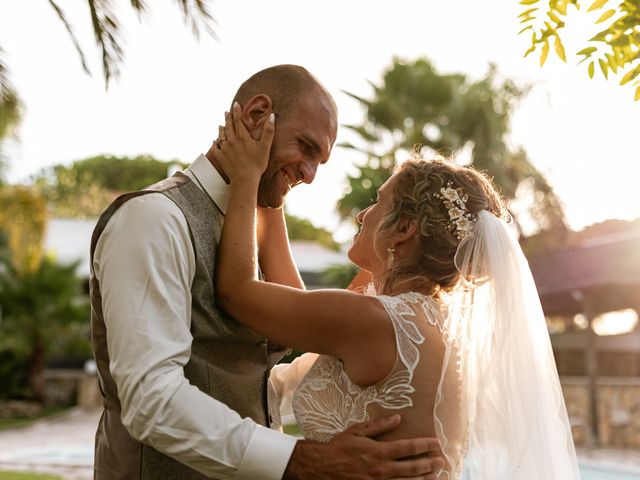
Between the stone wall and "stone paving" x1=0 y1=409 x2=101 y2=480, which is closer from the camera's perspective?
"stone paving" x1=0 y1=409 x2=101 y2=480

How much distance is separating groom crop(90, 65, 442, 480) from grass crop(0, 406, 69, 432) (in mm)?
17316

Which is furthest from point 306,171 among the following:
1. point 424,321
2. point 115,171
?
point 115,171

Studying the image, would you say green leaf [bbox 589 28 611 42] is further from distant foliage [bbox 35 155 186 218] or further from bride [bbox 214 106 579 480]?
distant foliage [bbox 35 155 186 218]

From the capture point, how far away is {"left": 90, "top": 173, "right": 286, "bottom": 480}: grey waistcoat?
2.27 m

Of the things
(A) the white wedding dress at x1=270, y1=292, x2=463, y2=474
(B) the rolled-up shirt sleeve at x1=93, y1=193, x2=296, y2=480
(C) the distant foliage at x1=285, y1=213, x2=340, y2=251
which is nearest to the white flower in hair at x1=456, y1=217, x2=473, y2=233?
(A) the white wedding dress at x1=270, y1=292, x2=463, y2=474

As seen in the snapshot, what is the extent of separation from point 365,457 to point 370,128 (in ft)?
44.8

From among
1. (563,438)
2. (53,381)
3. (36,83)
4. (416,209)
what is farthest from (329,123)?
(53,381)

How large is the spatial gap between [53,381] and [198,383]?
21.2 metres

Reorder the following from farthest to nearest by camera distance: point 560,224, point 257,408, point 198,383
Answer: point 560,224 → point 257,408 → point 198,383

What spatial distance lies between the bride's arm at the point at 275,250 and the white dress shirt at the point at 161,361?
73cm

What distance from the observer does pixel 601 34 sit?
9.27 feet

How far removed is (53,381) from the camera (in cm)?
2227


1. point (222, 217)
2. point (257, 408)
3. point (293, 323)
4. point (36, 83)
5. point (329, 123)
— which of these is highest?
point (36, 83)

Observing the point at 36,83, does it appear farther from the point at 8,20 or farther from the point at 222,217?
the point at 222,217
